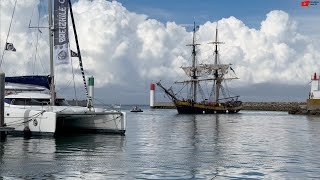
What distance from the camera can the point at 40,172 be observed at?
18.7m

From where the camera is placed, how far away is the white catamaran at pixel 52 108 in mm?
33094

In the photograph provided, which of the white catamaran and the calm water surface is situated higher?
the white catamaran

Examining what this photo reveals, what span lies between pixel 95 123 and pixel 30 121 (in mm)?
5586

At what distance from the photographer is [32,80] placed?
38.3 meters

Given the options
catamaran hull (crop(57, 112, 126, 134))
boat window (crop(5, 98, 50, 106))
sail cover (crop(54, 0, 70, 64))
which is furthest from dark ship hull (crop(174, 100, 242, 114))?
boat window (crop(5, 98, 50, 106))

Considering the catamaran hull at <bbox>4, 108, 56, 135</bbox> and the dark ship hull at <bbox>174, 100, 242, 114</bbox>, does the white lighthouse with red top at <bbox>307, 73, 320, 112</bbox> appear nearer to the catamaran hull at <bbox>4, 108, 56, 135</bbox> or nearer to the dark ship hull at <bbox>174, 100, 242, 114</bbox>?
the dark ship hull at <bbox>174, 100, 242, 114</bbox>

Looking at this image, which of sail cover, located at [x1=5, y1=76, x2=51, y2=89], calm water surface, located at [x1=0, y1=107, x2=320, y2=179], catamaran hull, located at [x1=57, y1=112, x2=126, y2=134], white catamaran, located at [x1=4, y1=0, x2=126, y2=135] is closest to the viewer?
calm water surface, located at [x1=0, y1=107, x2=320, y2=179]

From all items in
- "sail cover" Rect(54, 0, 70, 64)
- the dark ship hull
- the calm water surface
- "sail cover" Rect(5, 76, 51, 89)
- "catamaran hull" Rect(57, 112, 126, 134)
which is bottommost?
the calm water surface

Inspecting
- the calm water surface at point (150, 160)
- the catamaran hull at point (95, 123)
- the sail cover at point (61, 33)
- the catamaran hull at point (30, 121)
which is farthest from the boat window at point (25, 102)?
the calm water surface at point (150, 160)

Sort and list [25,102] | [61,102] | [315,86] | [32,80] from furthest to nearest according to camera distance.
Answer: [315,86], [61,102], [32,80], [25,102]

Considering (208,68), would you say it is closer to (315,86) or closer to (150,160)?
(315,86)

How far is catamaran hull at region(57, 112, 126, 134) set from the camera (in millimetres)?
36531

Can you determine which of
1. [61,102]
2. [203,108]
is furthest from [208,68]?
[61,102]

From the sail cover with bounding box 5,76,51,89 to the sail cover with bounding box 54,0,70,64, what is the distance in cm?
Answer: 187
